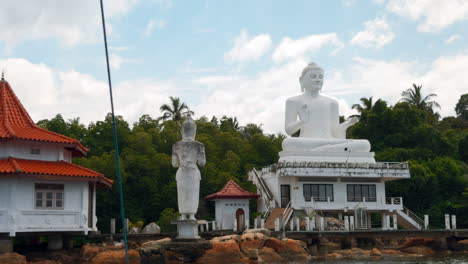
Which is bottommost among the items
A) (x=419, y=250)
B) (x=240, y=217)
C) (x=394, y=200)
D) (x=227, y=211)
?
(x=419, y=250)

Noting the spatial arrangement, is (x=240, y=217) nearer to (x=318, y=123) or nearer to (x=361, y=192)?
(x=361, y=192)

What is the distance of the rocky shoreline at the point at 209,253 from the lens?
1958 centimetres

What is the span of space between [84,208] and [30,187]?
2636 mm

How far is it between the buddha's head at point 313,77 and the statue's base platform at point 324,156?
18.4 ft

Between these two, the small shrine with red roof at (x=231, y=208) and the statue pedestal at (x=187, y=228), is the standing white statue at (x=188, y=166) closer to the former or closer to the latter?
the statue pedestal at (x=187, y=228)

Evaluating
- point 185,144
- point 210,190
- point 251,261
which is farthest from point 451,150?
point 185,144

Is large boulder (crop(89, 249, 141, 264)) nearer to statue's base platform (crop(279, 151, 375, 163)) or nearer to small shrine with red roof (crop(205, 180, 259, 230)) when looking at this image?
small shrine with red roof (crop(205, 180, 259, 230))

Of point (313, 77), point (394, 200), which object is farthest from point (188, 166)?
point (313, 77)

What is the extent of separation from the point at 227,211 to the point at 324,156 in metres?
7.50

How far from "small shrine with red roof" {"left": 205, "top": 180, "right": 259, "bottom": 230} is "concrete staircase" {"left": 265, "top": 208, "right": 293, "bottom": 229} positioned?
141 centimetres

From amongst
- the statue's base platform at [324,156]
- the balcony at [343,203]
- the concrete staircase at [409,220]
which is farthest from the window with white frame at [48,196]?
the concrete staircase at [409,220]

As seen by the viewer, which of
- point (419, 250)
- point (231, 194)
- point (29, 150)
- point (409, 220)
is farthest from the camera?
point (409, 220)

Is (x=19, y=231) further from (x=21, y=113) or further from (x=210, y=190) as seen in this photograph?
(x=210, y=190)

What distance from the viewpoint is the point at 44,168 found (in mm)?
25922
